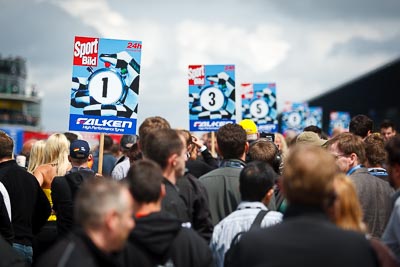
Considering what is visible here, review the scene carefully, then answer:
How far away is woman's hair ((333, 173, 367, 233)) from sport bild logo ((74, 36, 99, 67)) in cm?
514

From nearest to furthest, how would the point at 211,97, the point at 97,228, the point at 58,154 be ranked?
the point at 97,228 < the point at 58,154 < the point at 211,97

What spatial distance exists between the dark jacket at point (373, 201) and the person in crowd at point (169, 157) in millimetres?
1785

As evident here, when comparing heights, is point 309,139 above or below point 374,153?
above

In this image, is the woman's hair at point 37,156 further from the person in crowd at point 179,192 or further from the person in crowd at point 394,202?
the person in crowd at point 394,202

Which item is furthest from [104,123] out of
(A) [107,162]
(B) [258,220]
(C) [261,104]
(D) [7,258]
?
(C) [261,104]

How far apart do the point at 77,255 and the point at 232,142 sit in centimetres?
314

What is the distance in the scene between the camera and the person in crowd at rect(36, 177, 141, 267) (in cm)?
405

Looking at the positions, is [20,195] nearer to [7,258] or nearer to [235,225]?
[7,258]

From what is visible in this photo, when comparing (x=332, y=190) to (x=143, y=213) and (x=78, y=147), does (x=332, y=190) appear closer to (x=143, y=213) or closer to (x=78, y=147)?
(x=143, y=213)

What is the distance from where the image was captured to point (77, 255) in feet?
13.3

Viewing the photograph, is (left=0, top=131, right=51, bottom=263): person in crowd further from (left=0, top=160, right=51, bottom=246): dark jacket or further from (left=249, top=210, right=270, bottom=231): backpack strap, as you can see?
(left=249, top=210, right=270, bottom=231): backpack strap

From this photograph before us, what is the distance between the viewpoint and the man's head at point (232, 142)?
6969mm

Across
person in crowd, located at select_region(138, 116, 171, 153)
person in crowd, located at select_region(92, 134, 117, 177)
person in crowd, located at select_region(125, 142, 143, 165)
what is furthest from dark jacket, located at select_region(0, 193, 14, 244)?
person in crowd, located at select_region(92, 134, 117, 177)

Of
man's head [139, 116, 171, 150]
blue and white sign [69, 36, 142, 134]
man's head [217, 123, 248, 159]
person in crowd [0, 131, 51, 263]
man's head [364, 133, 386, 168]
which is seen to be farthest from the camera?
blue and white sign [69, 36, 142, 134]
